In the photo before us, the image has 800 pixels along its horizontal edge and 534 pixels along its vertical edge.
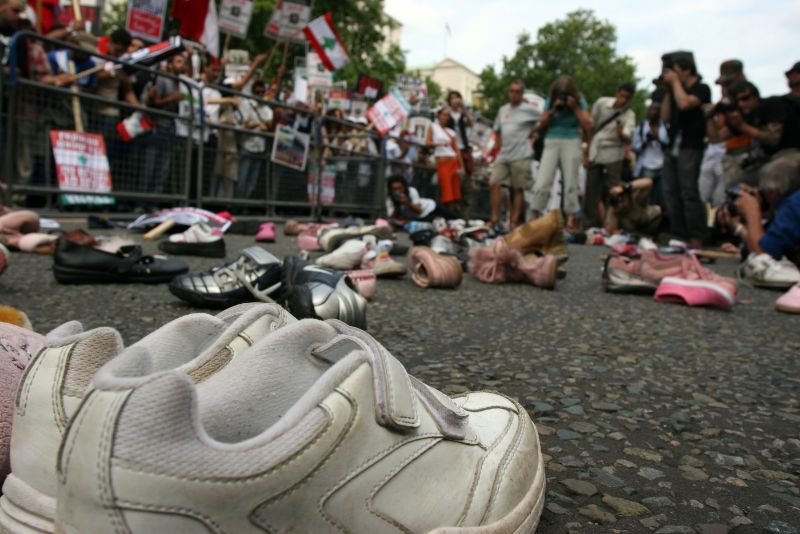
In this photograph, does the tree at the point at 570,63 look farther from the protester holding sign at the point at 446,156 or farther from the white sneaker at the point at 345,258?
the white sneaker at the point at 345,258

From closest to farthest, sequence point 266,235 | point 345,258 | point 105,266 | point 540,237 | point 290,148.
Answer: point 105,266 → point 345,258 → point 540,237 → point 266,235 → point 290,148

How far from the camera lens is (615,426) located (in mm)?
1664

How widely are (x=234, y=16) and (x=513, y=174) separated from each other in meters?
4.72

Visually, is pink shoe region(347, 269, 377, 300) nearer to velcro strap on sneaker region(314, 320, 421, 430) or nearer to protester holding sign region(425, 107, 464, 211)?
velcro strap on sneaker region(314, 320, 421, 430)

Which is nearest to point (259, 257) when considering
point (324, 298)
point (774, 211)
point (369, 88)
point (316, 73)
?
point (324, 298)

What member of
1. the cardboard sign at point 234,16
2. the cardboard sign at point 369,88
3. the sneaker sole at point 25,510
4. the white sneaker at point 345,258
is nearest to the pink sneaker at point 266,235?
the white sneaker at point 345,258

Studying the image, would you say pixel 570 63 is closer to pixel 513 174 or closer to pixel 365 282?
pixel 513 174

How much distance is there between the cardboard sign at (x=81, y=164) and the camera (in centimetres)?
613

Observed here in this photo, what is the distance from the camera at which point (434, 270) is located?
3996 millimetres

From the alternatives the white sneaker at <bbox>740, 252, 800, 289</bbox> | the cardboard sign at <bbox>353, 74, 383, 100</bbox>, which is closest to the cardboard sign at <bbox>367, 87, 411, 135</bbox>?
the cardboard sign at <bbox>353, 74, 383, 100</bbox>

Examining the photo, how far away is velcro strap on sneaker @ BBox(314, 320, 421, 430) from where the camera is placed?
863 millimetres

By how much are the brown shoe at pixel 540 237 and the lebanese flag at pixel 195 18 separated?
595cm

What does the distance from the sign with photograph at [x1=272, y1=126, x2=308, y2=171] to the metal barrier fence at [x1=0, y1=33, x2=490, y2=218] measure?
0.10m

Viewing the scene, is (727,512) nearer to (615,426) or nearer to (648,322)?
(615,426)
